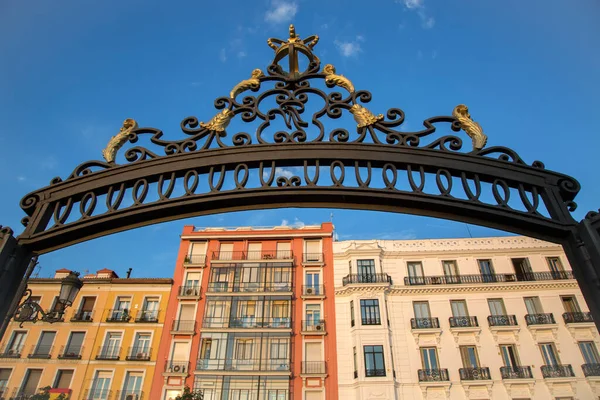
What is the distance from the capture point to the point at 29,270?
284 cm

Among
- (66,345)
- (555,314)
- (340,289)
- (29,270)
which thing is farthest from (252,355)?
(29,270)

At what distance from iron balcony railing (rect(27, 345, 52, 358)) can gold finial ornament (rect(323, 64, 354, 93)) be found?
2609 centimetres

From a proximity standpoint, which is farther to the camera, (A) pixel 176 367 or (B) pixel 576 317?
(A) pixel 176 367

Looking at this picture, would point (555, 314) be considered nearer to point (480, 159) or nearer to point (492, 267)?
point (492, 267)

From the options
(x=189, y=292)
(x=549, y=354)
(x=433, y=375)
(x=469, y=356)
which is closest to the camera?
(x=433, y=375)

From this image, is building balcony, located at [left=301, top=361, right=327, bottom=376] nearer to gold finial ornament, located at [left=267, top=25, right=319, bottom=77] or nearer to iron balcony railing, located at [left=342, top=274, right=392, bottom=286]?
iron balcony railing, located at [left=342, top=274, right=392, bottom=286]

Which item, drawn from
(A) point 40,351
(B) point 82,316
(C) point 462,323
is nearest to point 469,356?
(C) point 462,323

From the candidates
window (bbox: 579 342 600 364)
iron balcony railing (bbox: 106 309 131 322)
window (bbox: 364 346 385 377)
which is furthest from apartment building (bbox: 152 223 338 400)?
window (bbox: 579 342 600 364)

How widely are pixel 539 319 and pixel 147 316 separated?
2152cm

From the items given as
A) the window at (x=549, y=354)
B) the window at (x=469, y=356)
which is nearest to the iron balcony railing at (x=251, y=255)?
the window at (x=469, y=356)

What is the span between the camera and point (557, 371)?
785 inches

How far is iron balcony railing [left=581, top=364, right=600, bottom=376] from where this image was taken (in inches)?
778

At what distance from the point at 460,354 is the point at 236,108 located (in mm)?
21345

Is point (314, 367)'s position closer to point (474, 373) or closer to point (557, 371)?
point (474, 373)
